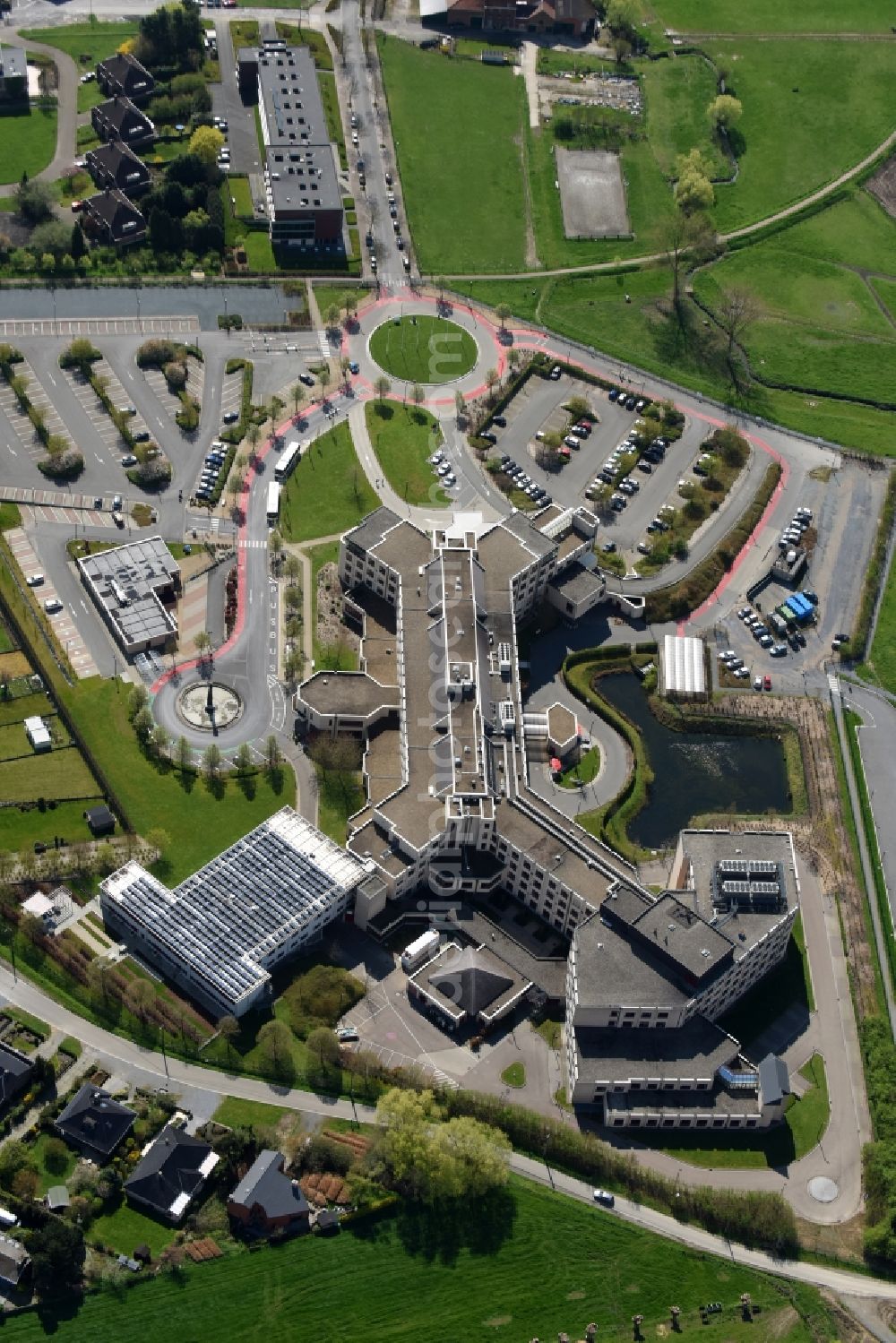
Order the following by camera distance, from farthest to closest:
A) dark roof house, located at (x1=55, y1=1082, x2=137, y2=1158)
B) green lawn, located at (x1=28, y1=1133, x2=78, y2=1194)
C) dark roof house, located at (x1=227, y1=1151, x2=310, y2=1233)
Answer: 1. dark roof house, located at (x1=55, y1=1082, x2=137, y2=1158)
2. green lawn, located at (x1=28, y1=1133, x2=78, y2=1194)
3. dark roof house, located at (x1=227, y1=1151, x2=310, y2=1233)

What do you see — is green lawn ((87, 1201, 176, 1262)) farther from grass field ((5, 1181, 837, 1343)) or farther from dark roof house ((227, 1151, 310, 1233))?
dark roof house ((227, 1151, 310, 1233))

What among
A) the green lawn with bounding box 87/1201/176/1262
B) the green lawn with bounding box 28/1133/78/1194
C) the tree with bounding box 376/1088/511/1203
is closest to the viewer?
the green lawn with bounding box 87/1201/176/1262

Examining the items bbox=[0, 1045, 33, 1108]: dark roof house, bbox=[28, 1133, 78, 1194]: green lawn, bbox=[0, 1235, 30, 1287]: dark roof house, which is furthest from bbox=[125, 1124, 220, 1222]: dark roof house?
bbox=[0, 1045, 33, 1108]: dark roof house

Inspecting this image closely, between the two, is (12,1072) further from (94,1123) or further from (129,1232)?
(129,1232)

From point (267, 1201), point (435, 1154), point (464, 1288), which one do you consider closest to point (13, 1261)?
point (267, 1201)

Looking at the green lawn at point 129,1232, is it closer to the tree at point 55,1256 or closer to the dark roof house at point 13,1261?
the tree at point 55,1256

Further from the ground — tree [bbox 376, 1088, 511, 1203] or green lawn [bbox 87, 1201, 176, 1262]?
tree [bbox 376, 1088, 511, 1203]

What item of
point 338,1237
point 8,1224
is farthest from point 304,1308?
point 8,1224

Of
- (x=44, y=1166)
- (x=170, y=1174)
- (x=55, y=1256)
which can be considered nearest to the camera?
(x=55, y=1256)
